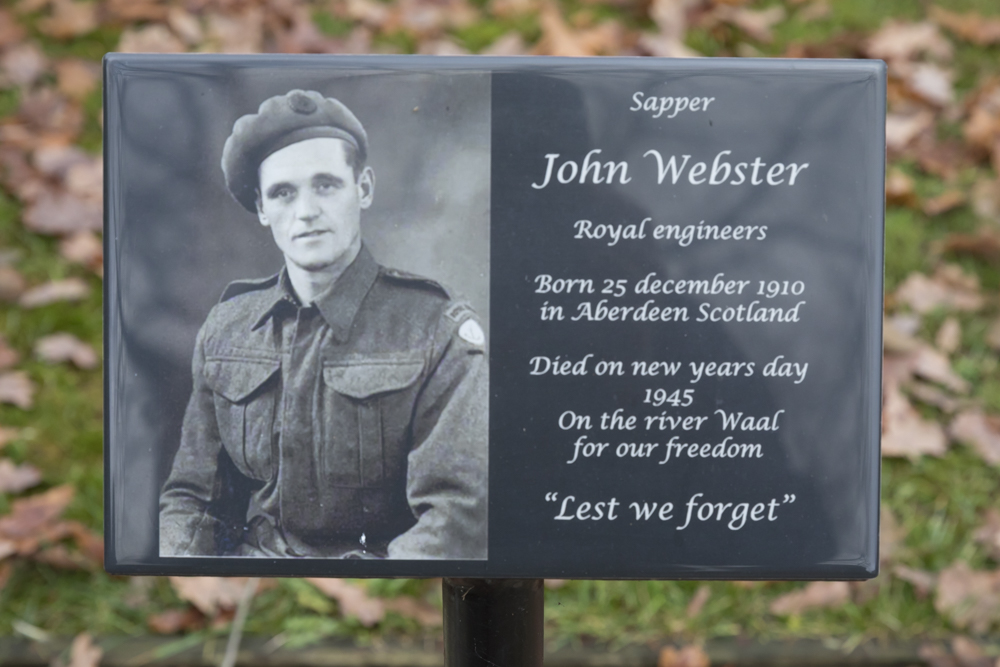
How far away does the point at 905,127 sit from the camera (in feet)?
7.79

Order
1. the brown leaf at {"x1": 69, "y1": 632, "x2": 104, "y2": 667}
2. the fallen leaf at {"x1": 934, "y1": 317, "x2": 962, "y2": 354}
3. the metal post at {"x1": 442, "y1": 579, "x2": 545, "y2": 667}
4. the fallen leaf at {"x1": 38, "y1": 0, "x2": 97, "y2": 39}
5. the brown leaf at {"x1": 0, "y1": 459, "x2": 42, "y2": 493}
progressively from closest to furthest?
the metal post at {"x1": 442, "y1": 579, "x2": 545, "y2": 667}
the brown leaf at {"x1": 69, "y1": 632, "x2": 104, "y2": 667}
the brown leaf at {"x1": 0, "y1": 459, "x2": 42, "y2": 493}
the fallen leaf at {"x1": 934, "y1": 317, "x2": 962, "y2": 354}
the fallen leaf at {"x1": 38, "y1": 0, "x2": 97, "y2": 39}

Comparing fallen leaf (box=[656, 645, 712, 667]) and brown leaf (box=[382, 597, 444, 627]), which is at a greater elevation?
brown leaf (box=[382, 597, 444, 627])

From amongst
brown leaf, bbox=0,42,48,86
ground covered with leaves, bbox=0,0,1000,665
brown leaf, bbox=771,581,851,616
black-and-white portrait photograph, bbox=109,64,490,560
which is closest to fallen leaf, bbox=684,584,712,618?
ground covered with leaves, bbox=0,0,1000,665

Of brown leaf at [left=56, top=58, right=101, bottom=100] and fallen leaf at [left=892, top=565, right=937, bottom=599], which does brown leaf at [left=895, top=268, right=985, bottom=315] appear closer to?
fallen leaf at [left=892, top=565, right=937, bottom=599]

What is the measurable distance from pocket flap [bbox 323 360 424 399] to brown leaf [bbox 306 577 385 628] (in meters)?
0.81

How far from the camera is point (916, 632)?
166cm

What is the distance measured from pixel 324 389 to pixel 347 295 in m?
0.10

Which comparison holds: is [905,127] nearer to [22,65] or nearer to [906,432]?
[906,432]

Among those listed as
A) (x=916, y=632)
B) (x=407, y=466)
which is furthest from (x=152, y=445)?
(x=916, y=632)

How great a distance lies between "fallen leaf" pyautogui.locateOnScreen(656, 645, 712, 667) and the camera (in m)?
1.57

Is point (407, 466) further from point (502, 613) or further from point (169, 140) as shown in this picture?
point (169, 140)

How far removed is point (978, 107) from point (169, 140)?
2.22 meters

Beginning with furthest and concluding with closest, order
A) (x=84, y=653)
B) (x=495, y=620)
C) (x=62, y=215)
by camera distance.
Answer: (x=62, y=215) < (x=84, y=653) < (x=495, y=620)

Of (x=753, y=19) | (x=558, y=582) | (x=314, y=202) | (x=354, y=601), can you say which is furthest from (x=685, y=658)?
(x=753, y=19)
